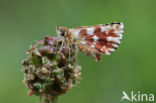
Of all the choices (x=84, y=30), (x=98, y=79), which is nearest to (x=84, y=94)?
(x=98, y=79)

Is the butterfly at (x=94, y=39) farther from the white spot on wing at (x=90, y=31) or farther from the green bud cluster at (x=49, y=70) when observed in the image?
the green bud cluster at (x=49, y=70)

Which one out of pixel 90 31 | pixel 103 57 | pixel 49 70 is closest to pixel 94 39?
pixel 90 31

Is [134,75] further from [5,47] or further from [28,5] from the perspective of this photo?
[28,5]

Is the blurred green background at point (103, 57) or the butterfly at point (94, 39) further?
the blurred green background at point (103, 57)

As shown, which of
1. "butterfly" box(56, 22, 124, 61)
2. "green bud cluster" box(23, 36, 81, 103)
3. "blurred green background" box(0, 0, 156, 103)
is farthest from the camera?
"blurred green background" box(0, 0, 156, 103)

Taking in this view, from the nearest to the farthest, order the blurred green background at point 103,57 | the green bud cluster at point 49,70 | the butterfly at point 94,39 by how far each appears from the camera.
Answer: the green bud cluster at point 49,70 → the butterfly at point 94,39 → the blurred green background at point 103,57

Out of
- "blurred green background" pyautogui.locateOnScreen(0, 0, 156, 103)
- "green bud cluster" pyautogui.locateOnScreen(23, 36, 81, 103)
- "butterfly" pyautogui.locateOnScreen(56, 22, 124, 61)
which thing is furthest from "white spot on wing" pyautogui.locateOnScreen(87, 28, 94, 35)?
"blurred green background" pyautogui.locateOnScreen(0, 0, 156, 103)

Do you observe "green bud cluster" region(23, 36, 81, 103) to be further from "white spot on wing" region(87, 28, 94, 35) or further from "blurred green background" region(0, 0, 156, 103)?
"blurred green background" region(0, 0, 156, 103)

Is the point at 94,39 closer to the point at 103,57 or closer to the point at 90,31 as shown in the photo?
the point at 90,31

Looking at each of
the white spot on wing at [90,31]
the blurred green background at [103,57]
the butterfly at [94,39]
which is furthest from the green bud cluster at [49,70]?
the blurred green background at [103,57]
